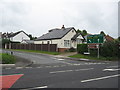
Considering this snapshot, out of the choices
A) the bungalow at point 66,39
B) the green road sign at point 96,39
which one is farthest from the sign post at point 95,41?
the bungalow at point 66,39

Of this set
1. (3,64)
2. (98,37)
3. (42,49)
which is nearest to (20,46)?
(42,49)

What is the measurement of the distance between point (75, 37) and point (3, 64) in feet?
85.8

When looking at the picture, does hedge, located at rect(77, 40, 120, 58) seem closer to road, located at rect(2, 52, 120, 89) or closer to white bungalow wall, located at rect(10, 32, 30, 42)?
road, located at rect(2, 52, 120, 89)

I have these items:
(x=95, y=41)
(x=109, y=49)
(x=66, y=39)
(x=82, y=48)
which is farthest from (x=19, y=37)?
(x=109, y=49)

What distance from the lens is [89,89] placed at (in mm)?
6566

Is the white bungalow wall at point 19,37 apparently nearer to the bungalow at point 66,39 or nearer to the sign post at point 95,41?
the bungalow at point 66,39

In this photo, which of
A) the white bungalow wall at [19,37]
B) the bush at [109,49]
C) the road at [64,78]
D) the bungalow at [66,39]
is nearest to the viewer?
the road at [64,78]

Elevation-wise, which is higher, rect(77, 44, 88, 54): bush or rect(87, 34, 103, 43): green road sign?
rect(87, 34, 103, 43): green road sign

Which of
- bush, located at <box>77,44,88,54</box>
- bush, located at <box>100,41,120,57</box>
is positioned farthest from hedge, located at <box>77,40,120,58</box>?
bush, located at <box>77,44,88,54</box>

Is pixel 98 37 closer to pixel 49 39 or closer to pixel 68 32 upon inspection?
pixel 68 32

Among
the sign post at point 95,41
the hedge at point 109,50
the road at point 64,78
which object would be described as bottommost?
the road at point 64,78

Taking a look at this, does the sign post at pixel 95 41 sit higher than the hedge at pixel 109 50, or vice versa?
the sign post at pixel 95 41

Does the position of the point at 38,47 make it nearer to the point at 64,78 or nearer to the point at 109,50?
the point at 109,50

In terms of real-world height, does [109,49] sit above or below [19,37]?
below
